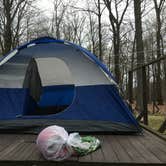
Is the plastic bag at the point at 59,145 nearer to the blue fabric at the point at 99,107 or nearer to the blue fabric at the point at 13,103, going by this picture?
the blue fabric at the point at 99,107

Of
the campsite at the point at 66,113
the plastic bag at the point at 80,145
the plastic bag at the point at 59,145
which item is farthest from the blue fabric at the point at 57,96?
the plastic bag at the point at 59,145

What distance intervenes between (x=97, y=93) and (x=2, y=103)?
5.04ft

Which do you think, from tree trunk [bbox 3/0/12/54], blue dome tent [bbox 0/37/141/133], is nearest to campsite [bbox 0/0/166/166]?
blue dome tent [bbox 0/37/141/133]

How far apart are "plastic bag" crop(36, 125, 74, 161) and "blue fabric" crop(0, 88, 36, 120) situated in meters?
1.87

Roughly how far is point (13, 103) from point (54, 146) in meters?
2.36

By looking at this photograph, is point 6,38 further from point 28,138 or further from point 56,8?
point 28,138

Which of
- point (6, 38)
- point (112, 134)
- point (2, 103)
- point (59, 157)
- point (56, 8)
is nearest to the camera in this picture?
point (59, 157)

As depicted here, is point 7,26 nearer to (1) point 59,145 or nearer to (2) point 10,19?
(2) point 10,19

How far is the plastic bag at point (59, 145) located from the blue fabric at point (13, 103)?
1.87m

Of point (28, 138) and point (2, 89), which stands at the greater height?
point (2, 89)

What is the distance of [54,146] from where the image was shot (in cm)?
344

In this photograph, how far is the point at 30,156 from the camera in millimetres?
3479

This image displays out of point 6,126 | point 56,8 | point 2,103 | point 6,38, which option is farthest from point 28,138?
point 56,8

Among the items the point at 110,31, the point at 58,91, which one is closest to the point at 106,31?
the point at 110,31
